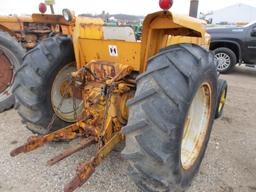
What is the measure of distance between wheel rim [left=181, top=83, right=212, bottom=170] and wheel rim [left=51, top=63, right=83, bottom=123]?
4.59 feet

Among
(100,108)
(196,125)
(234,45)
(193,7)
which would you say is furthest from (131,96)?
(234,45)

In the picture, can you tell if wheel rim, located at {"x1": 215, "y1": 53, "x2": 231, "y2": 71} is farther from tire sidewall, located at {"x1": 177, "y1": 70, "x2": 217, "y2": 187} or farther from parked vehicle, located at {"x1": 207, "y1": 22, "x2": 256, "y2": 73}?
tire sidewall, located at {"x1": 177, "y1": 70, "x2": 217, "y2": 187}

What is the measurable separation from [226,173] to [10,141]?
2886mm

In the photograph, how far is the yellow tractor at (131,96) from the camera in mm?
1782

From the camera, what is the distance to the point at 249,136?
3771mm

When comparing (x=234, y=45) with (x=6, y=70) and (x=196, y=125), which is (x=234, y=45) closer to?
(x=196, y=125)

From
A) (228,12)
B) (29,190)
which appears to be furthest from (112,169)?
(228,12)

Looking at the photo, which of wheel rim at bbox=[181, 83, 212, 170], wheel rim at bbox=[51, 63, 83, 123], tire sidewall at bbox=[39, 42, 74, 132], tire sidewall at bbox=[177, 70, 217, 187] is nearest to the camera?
tire sidewall at bbox=[177, 70, 217, 187]

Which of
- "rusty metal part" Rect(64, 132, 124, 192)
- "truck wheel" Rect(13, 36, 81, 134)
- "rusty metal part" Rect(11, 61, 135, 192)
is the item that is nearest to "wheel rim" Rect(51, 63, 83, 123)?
"truck wheel" Rect(13, 36, 81, 134)

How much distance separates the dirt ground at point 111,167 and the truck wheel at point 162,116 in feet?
2.40

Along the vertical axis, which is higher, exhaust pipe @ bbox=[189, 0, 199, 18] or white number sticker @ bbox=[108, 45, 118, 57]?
exhaust pipe @ bbox=[189, 0, 199, 18]

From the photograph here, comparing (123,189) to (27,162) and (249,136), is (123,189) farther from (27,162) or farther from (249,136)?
(249,136)

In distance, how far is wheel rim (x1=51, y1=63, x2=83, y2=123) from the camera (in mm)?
2992

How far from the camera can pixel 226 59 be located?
325 inches
